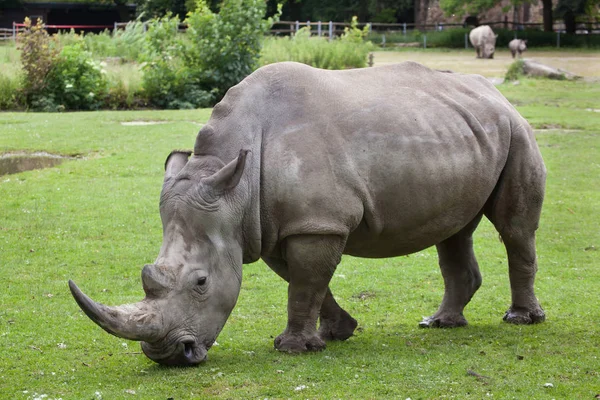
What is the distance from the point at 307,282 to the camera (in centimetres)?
629

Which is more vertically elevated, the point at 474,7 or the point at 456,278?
the point at 474,7

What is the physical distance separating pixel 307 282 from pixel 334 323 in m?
0.74

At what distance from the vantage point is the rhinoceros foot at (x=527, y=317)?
292 inches

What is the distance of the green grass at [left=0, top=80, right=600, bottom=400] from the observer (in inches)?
224

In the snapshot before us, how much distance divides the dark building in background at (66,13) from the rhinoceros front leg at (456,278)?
5030 cm

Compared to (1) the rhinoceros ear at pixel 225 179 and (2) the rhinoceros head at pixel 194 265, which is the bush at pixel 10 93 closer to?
(2) the rhinoceros head at pixel 194 265

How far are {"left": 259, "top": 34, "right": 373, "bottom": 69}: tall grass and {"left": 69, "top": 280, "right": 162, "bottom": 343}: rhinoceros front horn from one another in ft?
73.7

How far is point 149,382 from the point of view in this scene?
5.67 metres

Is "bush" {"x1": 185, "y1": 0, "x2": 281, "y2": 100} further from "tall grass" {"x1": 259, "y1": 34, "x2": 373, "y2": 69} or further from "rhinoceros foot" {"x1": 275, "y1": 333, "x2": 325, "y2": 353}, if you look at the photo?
"rhinoceros foot" {"x1": 275, "y1": 333, "x2": 325, "y2": 353}

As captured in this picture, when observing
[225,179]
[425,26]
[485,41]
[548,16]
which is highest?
[225,179]

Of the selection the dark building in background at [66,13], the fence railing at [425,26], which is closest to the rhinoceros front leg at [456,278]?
the fence railing at [425,26]

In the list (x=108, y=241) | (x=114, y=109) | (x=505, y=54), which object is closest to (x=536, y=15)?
(x=505, y=54)

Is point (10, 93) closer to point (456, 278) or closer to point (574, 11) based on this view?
point (456, 278)

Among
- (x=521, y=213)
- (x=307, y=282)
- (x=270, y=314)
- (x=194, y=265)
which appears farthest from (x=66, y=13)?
(x=194, y=265)
